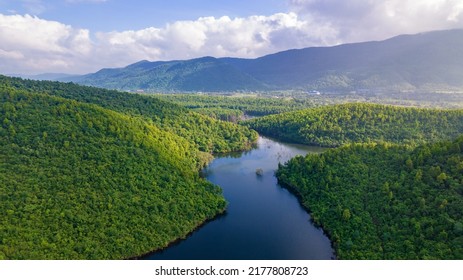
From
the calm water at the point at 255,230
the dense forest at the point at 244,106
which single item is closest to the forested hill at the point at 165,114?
the calm water at the point at 255,230

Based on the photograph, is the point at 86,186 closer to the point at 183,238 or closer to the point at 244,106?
the point at 183,238

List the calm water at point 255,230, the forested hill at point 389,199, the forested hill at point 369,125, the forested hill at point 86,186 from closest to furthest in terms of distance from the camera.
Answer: the forested hill at point 389,199 < the forested hill at point 86,186 < the calm water at point 255,230 < the forested hill at point 369,125

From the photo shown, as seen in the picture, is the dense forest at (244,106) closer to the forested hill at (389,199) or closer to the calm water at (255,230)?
the calm water at (255,230)

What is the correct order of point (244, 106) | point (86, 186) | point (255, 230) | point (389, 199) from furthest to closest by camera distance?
1. point (244, 106)
2. point (255, 230)
3. point (389, 199)
4. point (86, 186)

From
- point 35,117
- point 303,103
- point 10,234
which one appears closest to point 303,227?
point 10,234

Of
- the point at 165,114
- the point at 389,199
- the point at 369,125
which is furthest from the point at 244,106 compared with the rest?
the point at 389,199

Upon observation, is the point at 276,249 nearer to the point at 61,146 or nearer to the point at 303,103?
the point at 61,146

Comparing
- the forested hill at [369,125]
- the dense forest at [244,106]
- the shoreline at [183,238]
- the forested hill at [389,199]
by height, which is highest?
the dense forest at [244,106]
